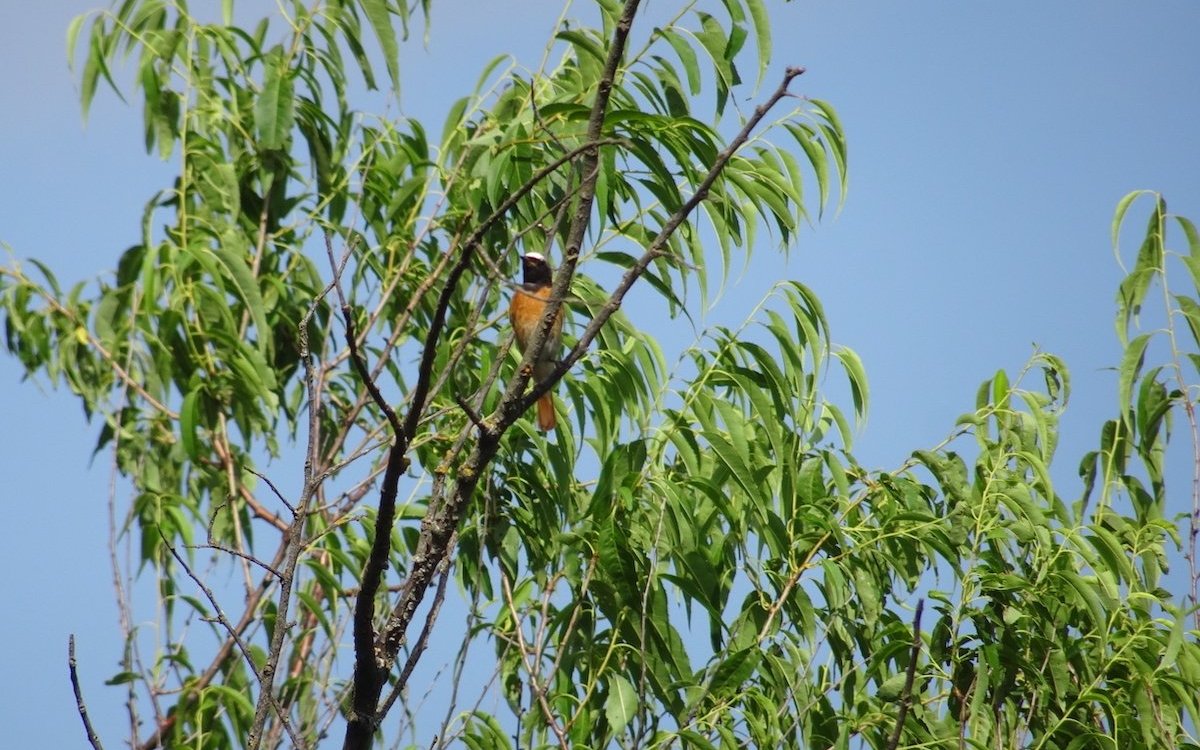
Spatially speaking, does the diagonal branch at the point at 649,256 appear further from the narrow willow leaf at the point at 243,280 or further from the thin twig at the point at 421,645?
the narrow willow leaf at the point at 243,280

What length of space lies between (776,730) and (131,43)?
2937mm

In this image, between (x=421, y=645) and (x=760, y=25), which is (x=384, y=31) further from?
(x=421, y=645)

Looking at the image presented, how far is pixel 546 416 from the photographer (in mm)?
3256

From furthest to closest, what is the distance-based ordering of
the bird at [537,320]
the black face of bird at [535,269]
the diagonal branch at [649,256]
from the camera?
the black face of bird at [535,269]
the bird at [537,320]
the diagonal branch at [649,256]

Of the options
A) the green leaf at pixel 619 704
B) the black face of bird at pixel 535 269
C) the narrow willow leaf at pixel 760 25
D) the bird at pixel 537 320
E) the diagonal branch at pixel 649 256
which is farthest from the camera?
the black face of bird at pixel 535 269

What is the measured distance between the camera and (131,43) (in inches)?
156

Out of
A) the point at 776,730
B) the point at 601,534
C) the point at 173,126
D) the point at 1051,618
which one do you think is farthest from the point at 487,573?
the point at 173,126

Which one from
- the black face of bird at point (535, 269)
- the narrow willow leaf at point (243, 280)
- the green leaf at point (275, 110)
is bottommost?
the narrow willow leaf at point (243, 280)

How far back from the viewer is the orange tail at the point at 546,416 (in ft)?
10.4

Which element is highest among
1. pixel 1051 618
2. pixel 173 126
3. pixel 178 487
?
pixel 173 126

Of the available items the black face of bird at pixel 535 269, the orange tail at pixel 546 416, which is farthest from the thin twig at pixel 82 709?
the black face of bird at pixel 535 269

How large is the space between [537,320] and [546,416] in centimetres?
29

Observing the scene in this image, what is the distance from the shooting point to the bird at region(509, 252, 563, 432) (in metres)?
2.42

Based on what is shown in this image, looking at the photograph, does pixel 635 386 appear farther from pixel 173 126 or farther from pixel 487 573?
pixel 173 126
